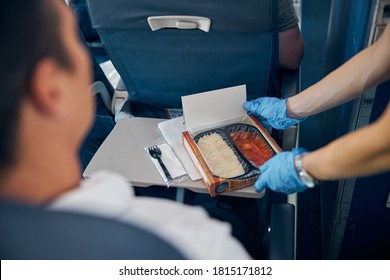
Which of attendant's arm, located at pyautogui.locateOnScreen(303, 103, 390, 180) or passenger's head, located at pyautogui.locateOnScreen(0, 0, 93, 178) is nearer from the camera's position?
passenger's head, located at pyautogui.locateOnScreen(0, 0, 93, 178)

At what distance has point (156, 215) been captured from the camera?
1.73ft

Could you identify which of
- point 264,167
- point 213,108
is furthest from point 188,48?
point 264,167

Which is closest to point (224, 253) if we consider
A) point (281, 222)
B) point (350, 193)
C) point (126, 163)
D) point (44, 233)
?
point (44, 233)

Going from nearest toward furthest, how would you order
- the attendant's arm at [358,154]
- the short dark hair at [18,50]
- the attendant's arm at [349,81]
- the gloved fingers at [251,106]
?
the short dark hair at [18,50], the attendant's arm at [358,154], the attendant's arm at [349,81], the gloved fingers at [251,106]

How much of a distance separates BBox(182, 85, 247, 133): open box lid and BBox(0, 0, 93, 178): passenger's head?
0.49 m

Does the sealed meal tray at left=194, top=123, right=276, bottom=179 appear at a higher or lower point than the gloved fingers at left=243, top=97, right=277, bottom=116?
lower

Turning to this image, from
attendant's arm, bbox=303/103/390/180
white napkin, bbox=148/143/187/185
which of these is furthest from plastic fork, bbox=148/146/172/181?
attendant's arm, bbox=303/103/390/180

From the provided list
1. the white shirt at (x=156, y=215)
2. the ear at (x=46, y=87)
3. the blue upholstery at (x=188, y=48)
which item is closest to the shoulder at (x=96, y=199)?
the white shirt at (x=156, y=215)

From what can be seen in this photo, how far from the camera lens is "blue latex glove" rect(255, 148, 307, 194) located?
86 cm

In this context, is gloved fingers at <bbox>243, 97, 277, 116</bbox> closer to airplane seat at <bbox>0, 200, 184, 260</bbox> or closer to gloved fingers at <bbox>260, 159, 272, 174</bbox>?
gloved fingers at <bbox>260, 159, 272, 174</bbox>

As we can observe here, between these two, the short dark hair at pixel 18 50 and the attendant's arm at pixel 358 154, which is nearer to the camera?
the short dark hair at pixel 18 50

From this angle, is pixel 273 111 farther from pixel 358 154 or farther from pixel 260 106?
pixel 358 154

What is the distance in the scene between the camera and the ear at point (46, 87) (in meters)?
0.45

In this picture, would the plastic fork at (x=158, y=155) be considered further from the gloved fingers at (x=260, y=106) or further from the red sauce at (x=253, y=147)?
the gloved fingers at (x=260, y=106)
